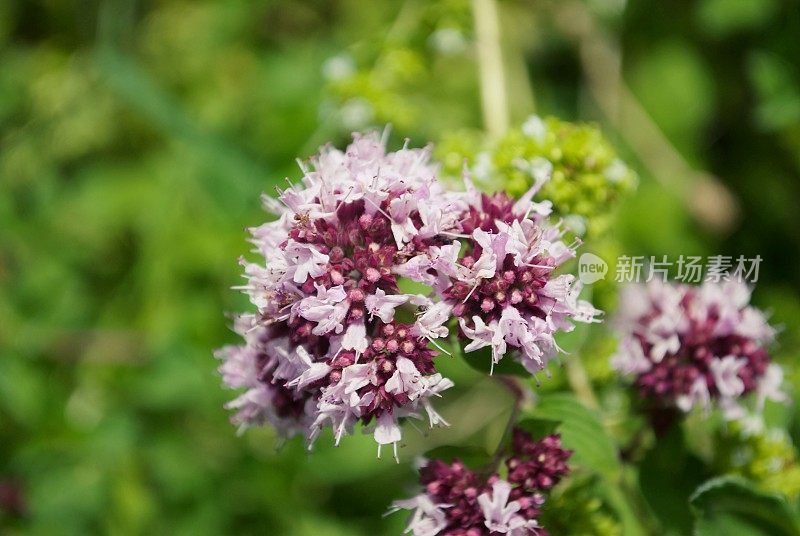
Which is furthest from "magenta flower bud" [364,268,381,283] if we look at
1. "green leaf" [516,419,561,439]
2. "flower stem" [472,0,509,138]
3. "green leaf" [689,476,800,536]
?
"flower stem" [472,0,509,138]

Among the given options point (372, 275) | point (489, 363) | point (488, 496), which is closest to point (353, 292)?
point (372, 275)

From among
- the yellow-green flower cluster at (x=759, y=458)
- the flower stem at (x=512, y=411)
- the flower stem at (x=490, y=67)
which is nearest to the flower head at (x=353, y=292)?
the flower stem at (x=512, y=411)

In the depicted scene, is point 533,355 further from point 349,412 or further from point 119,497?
point 119,497

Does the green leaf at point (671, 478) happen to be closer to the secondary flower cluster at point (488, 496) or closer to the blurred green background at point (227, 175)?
the secondary flower cluster at point (488, 496)

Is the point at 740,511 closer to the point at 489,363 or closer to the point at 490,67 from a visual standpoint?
the point at 489,363

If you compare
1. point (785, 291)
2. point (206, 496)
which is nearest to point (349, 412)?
point (206, 496)

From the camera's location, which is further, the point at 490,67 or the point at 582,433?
the point at 490,67
